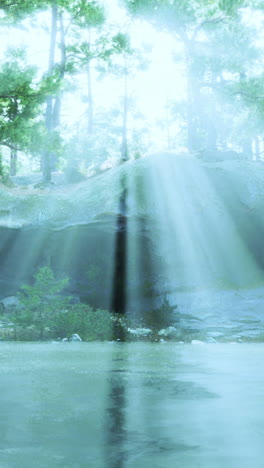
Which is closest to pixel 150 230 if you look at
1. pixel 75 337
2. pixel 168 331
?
pixel 168 331

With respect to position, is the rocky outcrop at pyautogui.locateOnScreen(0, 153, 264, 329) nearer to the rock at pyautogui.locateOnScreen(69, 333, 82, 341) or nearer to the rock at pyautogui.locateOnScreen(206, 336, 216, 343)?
the rock at pyautogui.locateOnScreen(206, 336, 216, 343)

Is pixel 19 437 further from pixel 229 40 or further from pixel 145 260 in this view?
pixel 229 40

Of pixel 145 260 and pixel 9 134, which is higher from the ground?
pixel 9 134

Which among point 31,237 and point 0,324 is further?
point 31,237

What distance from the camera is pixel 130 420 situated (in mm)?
1997

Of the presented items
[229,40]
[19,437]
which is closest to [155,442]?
[19,437]

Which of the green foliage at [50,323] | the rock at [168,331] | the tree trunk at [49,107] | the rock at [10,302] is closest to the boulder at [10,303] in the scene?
the rock at [10,302]

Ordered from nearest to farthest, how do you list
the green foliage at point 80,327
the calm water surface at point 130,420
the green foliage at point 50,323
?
the calm water surface at point 130,420 < the green foliage at point 50,323 < the green foliage at point 80,327

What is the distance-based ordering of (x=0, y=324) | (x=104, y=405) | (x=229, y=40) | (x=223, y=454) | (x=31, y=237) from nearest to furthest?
(x=223, y=454), (x=104, y=405), (x=0, y=324), (x=31, y=237), (x=229, y=40)

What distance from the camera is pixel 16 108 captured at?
970cm

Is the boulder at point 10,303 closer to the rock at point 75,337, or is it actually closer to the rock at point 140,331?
the rock at point 140,331

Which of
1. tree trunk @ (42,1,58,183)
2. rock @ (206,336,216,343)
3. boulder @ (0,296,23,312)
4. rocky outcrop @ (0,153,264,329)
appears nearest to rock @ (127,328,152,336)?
rocky outcrop @ (0,153,264,329)

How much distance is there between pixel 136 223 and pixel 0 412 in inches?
400

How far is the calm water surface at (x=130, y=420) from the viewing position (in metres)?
1.43
